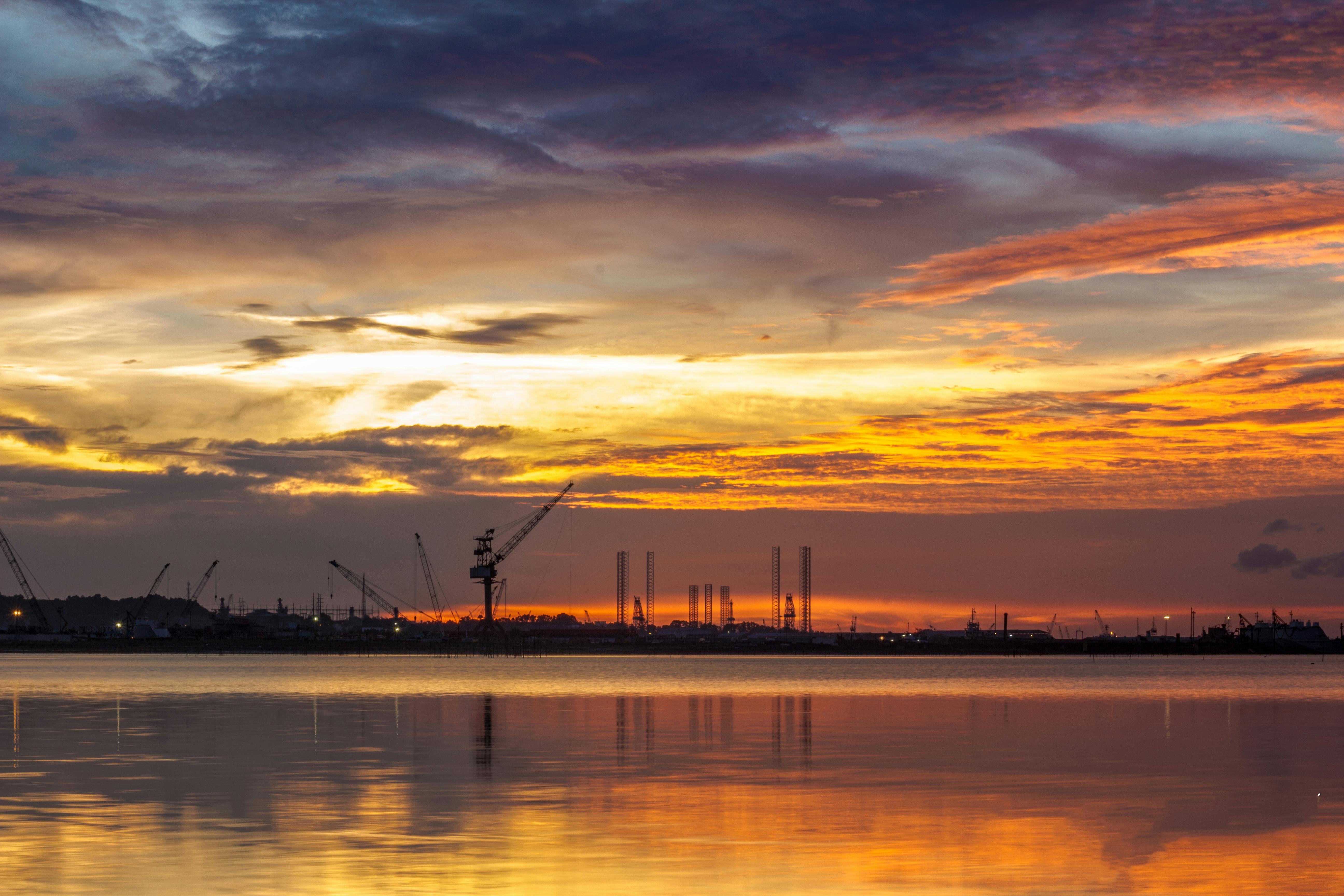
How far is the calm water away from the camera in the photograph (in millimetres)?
28500

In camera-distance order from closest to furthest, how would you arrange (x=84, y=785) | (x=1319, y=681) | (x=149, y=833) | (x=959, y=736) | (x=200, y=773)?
1. (x=149, y=833)
2. (x=84, y=785)
3. (x=200, y=773)
4. (x=959, y=736)
5. (x=1319, y=681)

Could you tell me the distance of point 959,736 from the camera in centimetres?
6662

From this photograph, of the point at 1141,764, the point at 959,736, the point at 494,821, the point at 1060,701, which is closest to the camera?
the point at 494,821

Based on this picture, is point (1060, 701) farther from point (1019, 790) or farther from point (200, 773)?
point (200, 773)

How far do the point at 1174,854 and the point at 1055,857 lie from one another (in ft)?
9.25

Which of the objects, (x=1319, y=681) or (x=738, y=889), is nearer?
(x=738, y=889)

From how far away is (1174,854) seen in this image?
103 ft

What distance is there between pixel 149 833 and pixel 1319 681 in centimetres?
17418

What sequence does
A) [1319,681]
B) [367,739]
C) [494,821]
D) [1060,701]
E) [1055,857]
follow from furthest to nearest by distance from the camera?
[1319,681], [1060,701], [367,739], [494,821], [1055,857]

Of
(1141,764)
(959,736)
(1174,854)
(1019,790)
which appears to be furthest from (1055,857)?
(959,736)

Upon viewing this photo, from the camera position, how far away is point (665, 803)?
3956 centimetres

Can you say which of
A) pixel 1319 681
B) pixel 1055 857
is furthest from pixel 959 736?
pixel 1319 681

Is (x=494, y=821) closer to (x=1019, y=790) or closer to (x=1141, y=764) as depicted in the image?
(x=1019, y=790)

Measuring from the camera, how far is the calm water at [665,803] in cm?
2850
